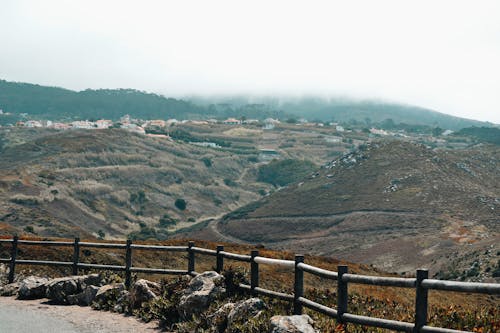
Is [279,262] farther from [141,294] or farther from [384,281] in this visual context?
[141,294]

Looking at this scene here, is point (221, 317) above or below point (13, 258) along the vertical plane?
above

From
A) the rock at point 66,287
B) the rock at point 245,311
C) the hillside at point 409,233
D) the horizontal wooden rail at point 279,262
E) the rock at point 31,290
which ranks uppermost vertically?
the horizontal wooden rail at point 279,262

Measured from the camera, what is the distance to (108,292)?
21906mm

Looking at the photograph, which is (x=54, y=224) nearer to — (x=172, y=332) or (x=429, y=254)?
(x=429, y=254)

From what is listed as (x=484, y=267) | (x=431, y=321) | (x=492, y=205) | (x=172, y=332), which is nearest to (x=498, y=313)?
(x=431, y=321)

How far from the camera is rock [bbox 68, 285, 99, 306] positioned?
22.2 metres

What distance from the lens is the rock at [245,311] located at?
15398 mm

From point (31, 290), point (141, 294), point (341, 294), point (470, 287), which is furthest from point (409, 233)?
point (470, 287)

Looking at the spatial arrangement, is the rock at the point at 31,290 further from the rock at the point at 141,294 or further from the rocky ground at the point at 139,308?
the rock at the point at 141,294

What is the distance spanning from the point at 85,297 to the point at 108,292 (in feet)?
3.46

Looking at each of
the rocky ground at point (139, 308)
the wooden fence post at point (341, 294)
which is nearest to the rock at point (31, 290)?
the rocky ground at point (139, 308)

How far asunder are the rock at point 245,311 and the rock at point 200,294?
6.53ft

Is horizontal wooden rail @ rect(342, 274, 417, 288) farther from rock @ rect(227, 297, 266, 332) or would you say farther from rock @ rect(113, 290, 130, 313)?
rock @ rect(113, 290, 130, 313)

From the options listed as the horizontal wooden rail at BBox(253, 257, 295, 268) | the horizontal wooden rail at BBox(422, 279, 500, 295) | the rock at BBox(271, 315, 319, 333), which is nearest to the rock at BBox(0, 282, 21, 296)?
the horizontal wooden rail at BBox(253, 257, 295, 268)
